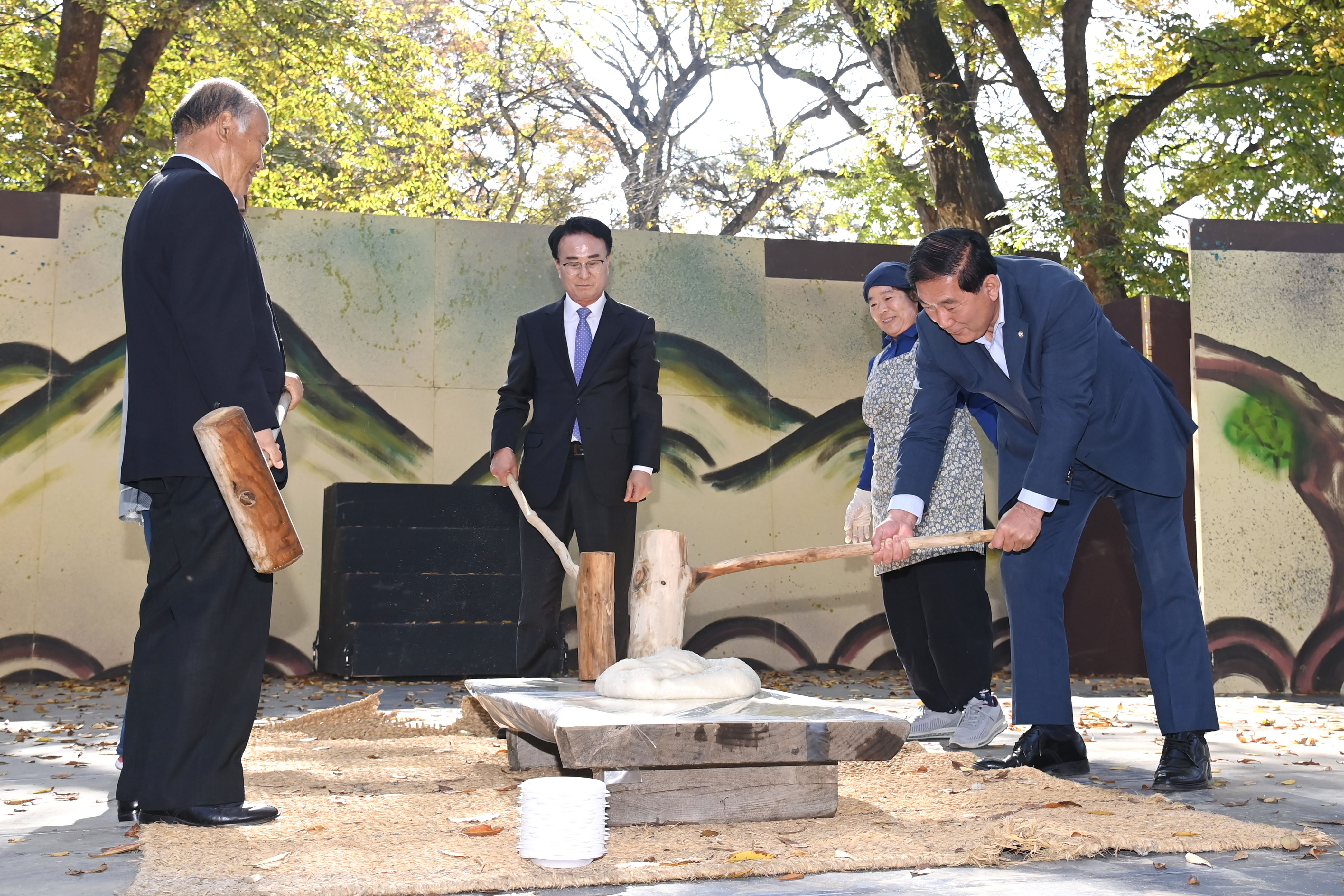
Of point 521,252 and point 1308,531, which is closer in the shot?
point 1308,531

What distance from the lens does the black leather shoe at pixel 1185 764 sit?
343 centimetres

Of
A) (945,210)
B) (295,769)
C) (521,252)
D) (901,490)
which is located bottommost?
(295,769)

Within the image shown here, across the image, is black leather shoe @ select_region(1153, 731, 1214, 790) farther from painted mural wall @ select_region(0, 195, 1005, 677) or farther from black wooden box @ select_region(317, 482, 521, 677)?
painted mural wall @ select_region(0, 195, 1005, 677)

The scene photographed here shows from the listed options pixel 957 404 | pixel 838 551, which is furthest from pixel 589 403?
pixel 838 551

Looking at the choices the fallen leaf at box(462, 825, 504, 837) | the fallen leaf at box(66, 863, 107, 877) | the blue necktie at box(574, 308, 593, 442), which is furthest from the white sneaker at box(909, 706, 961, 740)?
the fallen leaf at box(66, 863, 107, 877)

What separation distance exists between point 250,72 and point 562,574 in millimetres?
9446

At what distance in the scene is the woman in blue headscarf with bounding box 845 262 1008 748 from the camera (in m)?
4.30

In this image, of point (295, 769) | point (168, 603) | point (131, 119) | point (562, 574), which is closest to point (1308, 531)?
point (562, 574)

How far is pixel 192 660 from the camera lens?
9.64 ft

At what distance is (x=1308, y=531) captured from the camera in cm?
622

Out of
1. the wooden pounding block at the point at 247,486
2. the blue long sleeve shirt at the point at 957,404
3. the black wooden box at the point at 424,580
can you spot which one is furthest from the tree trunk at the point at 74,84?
the wooden pounding block at the point at 247,486

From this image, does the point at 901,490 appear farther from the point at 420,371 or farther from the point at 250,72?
the point at 250,72

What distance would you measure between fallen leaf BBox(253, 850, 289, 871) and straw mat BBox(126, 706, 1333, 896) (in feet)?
0.04

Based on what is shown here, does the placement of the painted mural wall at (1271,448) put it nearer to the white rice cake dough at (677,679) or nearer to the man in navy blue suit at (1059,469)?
the man in navy blue suit at (1059,469)
